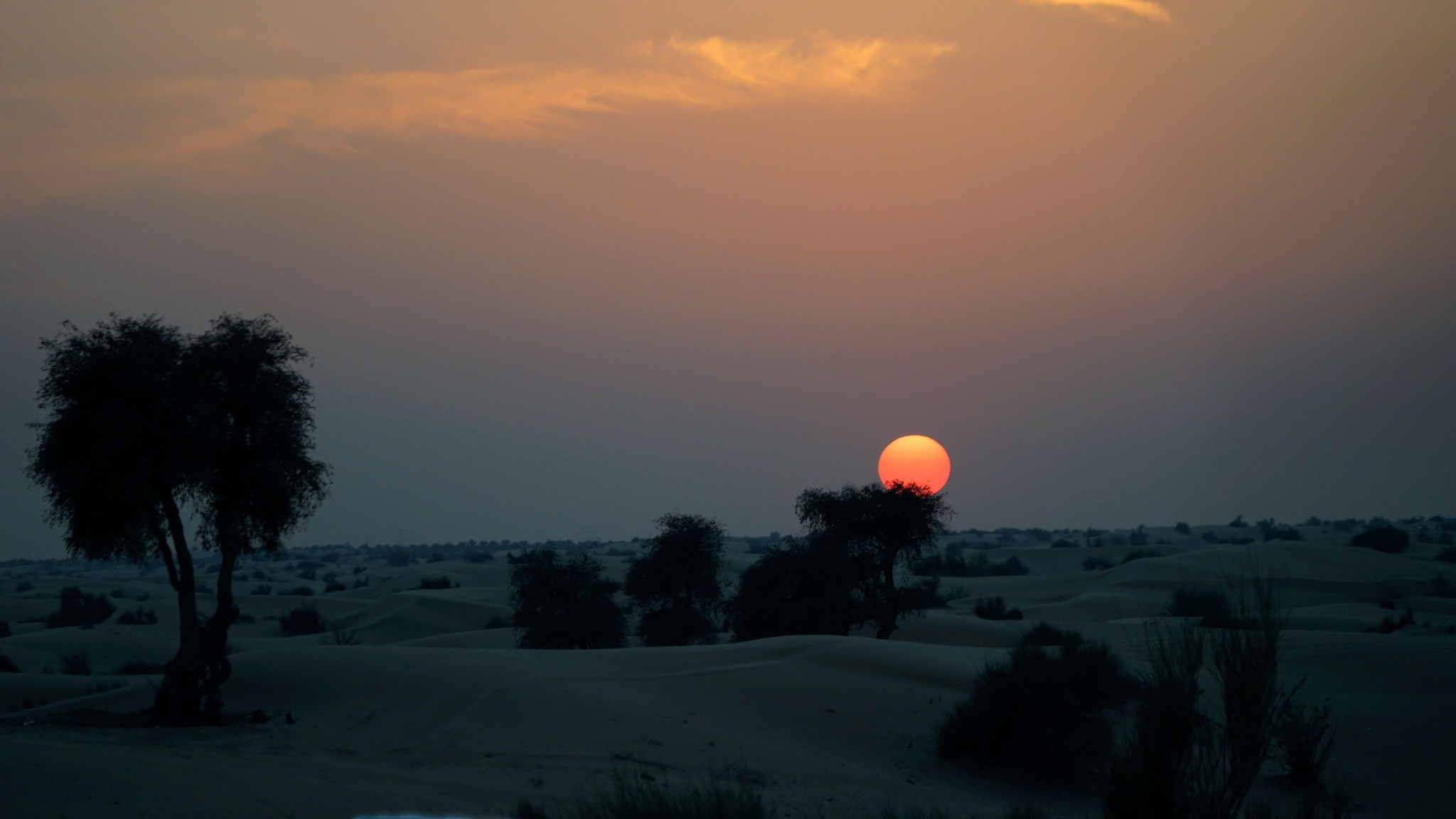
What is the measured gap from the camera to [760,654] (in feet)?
75.0

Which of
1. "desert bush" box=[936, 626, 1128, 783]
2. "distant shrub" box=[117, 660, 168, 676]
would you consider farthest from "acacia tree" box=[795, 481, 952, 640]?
"distant shrub" box=[117, 660, 168, 676]

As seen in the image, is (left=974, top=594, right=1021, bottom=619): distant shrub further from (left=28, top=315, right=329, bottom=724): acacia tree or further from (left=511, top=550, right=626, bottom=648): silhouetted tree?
(left=28, top=315, right=329, bottom=724): acacia tree

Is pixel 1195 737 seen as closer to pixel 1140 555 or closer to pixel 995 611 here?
pixel 995 611

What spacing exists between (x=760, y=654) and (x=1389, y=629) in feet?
→ 69.0

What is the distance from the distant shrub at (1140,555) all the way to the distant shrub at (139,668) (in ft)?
194

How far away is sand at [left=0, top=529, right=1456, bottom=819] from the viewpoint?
1103 centimetres

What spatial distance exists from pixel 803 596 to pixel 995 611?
15.2 m

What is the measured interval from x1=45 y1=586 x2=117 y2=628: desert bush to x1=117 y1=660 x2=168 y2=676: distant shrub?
17.4 m

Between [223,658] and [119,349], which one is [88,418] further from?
[223,658]

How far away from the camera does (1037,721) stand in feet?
53.5

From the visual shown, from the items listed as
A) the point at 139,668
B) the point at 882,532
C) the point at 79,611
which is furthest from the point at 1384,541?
the point at 79,611

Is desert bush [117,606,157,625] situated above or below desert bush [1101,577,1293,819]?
below

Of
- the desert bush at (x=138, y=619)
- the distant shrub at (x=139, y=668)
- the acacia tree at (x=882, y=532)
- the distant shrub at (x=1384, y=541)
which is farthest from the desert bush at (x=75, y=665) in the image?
the distant shrub at (x=1384, y=541)

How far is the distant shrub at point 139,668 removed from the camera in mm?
26947
